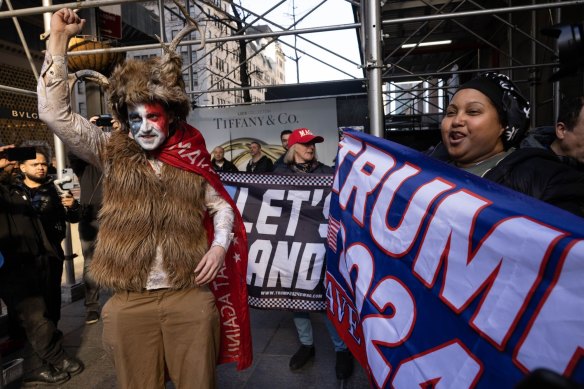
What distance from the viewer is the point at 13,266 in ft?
10.3

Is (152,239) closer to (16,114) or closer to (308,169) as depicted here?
(308,169)

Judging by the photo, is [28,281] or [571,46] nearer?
[571,46]

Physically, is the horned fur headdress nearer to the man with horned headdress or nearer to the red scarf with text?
the man with horned headdress

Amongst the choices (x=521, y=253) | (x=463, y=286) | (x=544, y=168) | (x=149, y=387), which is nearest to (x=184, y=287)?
(x=149, y=387)

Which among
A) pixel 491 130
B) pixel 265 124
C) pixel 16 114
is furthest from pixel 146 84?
pixel 16 114

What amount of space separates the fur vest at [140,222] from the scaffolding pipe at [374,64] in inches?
63.6

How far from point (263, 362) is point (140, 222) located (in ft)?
6.56

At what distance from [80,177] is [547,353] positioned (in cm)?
404

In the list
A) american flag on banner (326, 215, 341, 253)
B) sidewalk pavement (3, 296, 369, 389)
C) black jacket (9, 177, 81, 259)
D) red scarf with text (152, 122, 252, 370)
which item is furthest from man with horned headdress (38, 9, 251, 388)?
black jacket (9, 177, 81, 259)

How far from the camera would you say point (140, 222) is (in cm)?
190

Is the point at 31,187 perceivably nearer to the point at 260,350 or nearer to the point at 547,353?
the point at 260,350

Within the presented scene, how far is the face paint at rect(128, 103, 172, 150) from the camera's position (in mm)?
1900

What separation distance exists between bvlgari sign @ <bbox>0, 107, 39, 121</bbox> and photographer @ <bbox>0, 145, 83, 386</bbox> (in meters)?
7.70

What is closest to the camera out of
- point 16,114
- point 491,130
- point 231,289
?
point 491,130
